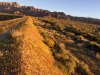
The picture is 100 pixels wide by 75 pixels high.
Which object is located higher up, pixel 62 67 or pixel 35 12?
pixel 62 67

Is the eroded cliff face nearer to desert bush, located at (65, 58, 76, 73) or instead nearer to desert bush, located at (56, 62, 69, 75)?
desert bush, located at (65, 58, 76, 73)

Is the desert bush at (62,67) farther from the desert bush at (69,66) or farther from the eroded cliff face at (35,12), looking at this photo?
the eroded cliff face at (35,12)

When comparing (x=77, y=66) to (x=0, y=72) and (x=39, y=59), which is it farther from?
(x=0, y=72)

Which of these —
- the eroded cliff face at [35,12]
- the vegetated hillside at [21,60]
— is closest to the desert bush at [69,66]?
the vegetated hillside at [21,60]

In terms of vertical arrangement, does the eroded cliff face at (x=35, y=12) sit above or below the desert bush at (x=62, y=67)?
below

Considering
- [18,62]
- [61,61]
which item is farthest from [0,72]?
[61,61]

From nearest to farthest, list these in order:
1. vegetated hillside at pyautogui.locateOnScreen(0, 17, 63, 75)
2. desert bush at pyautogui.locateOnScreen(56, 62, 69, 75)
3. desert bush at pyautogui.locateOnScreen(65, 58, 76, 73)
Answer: vegetated hillside at pyautogui.locateOnScreen(0, 17, 63, 75)
desert bush at pyautogui.locateOnScreen(56, 62, 69, 75)
desert bush at pyautogui.locateOnScreen(65, 58, 76, 73)

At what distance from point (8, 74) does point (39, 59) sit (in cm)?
385

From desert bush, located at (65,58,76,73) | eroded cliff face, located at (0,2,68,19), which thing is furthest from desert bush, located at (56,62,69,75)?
eroded cliff face, located at (0,2,68,19)

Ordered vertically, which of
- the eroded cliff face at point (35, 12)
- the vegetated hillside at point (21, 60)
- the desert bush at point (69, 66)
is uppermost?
the vegetated hillside at point (21, 60)

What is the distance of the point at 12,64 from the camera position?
11.0 metres

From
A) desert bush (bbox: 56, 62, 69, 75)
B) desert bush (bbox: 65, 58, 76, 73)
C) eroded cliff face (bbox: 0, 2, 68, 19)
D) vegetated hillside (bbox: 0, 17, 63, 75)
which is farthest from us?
eroded cliff face (bbox: 0, 2, 68, 19)

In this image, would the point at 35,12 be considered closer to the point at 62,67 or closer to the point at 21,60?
the point at 62,67

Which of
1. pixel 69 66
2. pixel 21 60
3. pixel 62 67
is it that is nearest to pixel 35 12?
pixel 69 66
